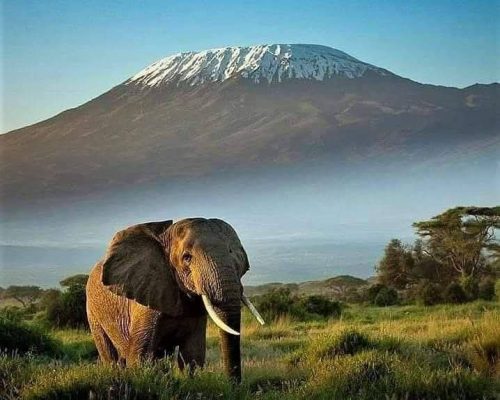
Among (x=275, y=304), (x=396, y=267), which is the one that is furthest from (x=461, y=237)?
(x=275, y=304)

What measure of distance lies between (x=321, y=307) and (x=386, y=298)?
6.26 m

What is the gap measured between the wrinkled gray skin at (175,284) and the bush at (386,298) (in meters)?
20.1

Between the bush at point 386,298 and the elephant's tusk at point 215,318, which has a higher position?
the elephant's tusk at point 215,318

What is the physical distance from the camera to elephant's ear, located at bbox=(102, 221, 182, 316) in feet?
21.8

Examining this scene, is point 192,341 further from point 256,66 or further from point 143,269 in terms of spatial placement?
point 256,66

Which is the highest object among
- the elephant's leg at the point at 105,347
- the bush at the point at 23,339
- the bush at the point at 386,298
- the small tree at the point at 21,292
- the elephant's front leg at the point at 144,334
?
the elephant's front leg at the point at 144,334

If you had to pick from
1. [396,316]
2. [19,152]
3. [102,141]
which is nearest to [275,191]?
[102,141]

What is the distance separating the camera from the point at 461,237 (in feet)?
106

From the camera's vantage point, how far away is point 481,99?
84250mm

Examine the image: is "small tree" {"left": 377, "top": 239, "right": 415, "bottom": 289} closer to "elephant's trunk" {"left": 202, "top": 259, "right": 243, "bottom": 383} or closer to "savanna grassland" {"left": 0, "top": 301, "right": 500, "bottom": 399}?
"savanna grassland" {"left": 0, "top": 301, "right": 500, "bottom": 399}

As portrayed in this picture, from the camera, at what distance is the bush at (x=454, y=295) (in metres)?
23.6

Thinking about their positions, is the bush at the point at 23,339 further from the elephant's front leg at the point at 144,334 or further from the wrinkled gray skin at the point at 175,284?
the elephant's front leg at the point at 144,334

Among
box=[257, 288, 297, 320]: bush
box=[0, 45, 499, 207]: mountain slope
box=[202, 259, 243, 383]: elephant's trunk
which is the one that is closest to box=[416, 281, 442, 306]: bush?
box=[257, 288, 297, 320]: bush

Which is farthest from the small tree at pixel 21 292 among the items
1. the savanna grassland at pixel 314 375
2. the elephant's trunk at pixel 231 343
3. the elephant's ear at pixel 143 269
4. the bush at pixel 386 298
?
the elephant's trunk at pixel 231 343
